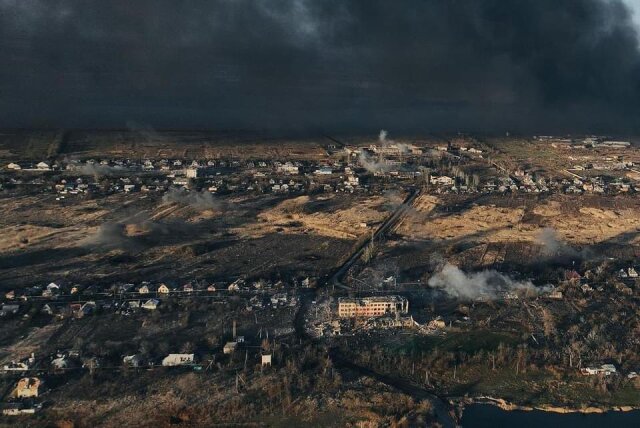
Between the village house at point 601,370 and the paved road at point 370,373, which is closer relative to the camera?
the paved road at point 370,373

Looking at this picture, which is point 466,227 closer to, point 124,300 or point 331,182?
point 331,182

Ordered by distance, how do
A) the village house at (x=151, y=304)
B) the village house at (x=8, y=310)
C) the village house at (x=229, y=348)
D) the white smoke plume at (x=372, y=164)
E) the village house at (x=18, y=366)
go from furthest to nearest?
the white smoke plume at (x=372, y=164) → the village house at (x=151, y=304) → the village house at (x=8, y=310) → the village house at (x=229, y=348) → the village house at (x=18, y=366)

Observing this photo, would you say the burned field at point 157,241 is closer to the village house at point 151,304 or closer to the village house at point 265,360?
the village house at point 151,304

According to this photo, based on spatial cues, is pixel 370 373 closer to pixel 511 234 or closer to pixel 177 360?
pixel 177 360

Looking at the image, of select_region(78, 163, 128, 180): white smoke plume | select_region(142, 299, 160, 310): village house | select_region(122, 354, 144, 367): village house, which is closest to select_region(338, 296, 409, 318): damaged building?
select_region(142, 299, 160, 310): village house

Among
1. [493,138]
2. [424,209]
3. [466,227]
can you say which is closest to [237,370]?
[466,227]

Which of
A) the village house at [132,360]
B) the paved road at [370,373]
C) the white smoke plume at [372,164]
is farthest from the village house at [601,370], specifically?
the white smoke plume at [372,164]

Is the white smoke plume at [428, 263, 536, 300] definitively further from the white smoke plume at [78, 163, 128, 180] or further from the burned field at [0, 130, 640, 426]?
the white smoke plume at [78, 163, 128, 180]
